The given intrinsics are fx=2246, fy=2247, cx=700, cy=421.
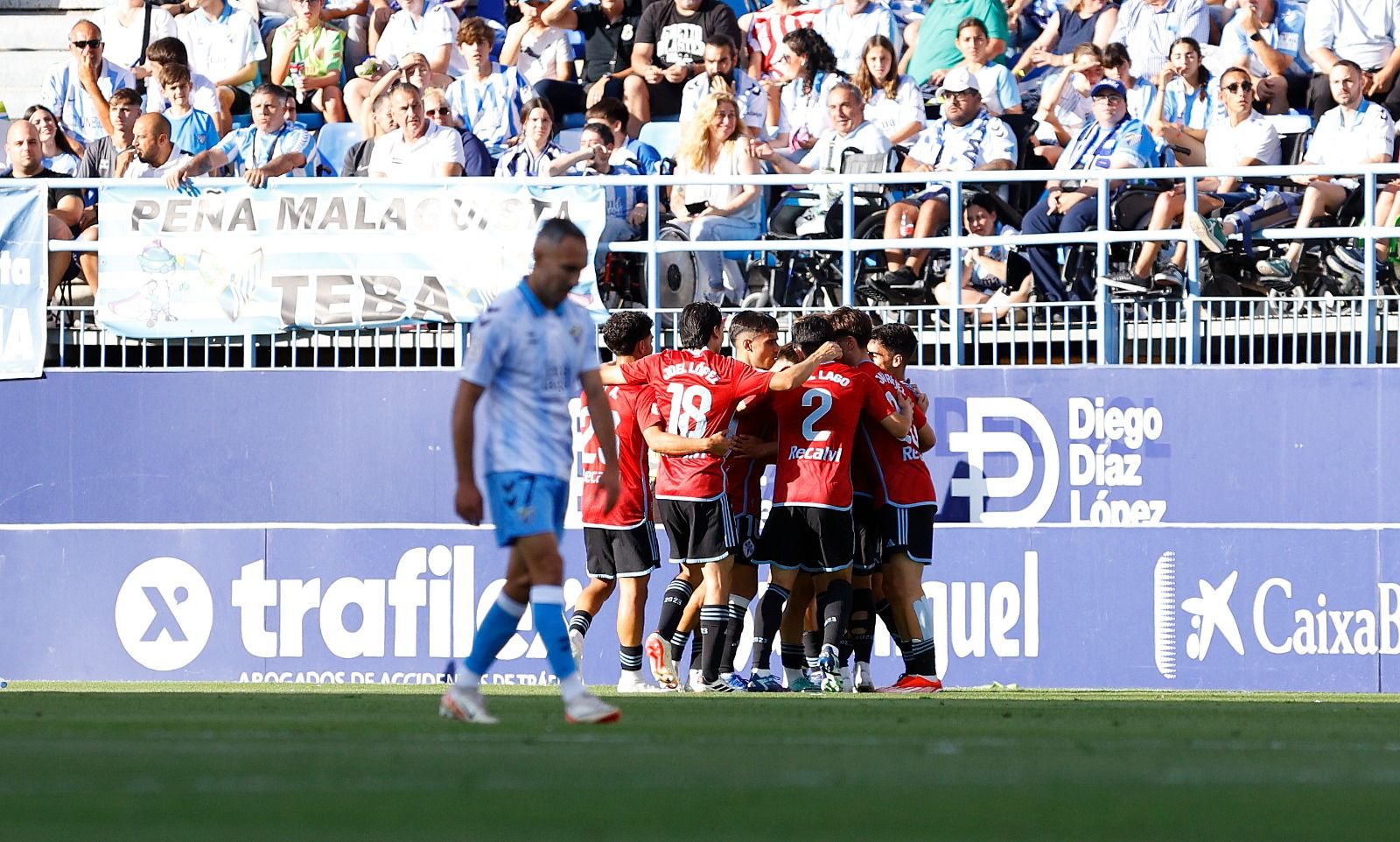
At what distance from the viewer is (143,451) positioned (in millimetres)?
15750

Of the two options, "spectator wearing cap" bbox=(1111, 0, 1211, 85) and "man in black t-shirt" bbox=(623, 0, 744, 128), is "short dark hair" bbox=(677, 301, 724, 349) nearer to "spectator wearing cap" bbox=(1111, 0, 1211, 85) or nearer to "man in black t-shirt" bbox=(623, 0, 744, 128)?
"man in black t-shirt" bbox=(623, 0, 744, 128)

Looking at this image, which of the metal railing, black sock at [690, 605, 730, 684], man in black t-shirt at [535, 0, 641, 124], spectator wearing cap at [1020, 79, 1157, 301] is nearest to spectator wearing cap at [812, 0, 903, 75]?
man in black t-shirt at [535, 0, 641, 124]

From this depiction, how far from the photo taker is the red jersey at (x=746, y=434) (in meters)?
12.7

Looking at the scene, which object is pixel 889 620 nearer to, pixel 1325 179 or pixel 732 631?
pixel 732 631

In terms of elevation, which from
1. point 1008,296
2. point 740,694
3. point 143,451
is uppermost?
point 1008,296

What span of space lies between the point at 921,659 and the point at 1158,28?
23.8 feet

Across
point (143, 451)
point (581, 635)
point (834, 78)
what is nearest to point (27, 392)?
point (143, 451)

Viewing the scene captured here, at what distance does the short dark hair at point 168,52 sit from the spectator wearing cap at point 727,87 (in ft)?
13.0

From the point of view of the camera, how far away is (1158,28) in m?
17.8

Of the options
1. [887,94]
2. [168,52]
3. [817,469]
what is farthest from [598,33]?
[817,469]

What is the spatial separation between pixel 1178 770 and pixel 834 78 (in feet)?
37.1

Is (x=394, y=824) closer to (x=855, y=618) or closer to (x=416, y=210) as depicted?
(x=855, y=618)

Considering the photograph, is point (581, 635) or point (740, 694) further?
point (581, 635)

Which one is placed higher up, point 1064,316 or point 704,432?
point 1064,316
